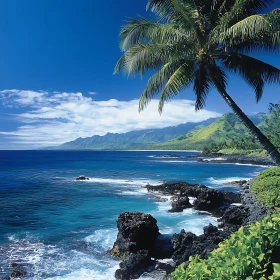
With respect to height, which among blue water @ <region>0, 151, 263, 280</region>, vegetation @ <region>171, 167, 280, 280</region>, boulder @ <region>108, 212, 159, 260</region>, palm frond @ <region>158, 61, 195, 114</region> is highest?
palm frond @ <region>158, 61, 195, 114</region>

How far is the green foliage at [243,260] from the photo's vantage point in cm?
358

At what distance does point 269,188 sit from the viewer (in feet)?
48.3

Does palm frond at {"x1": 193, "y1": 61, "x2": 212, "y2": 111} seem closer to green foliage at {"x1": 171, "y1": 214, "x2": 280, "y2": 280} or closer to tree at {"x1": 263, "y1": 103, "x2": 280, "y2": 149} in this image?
green foliage at {"x1": 171, "y1": 214, "x2": 280, "y2": 280}

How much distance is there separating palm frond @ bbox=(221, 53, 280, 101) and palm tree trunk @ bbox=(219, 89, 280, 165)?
7.71 ft

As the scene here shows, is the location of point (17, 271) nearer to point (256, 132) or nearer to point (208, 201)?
point (256, 132)

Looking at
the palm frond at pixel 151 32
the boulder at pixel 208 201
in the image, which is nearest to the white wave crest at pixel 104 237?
the boulder at pixel 208 201

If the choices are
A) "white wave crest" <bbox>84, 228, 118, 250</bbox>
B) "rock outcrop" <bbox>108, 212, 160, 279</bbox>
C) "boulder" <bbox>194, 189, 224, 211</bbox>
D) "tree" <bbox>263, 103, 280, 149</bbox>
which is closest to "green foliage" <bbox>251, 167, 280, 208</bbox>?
"rock outcrop" <bbox>108, 212, 160, 279</bbox>

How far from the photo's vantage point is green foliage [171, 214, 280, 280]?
3.58m

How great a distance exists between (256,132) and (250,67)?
3.86m

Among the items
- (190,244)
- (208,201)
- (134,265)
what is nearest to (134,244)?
(134,265)

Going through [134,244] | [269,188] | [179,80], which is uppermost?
[179,80]

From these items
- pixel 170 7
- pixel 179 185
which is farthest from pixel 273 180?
pixel 179 185

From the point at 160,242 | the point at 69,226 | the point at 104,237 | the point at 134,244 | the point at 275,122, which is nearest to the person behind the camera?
the point at 134,244

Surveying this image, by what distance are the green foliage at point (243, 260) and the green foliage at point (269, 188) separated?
35.0 ft
